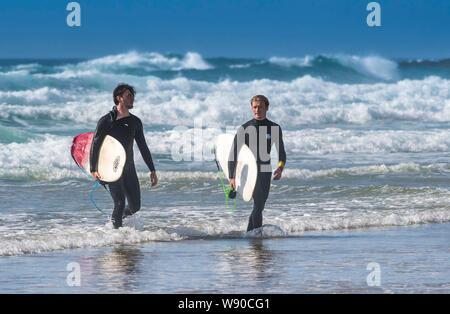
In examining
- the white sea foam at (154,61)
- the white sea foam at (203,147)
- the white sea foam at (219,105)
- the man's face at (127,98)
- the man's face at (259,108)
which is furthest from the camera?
the white sea foam at (154,61)

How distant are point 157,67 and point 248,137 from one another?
46.4m

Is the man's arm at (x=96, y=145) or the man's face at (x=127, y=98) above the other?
the man's face at (x=127, y=98)

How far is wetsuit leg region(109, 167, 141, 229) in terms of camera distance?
7.57 meters

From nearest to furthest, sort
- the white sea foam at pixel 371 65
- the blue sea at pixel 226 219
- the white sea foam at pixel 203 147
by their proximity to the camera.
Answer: the blue sea at pixel 226 219 < the white sea foam at pixel 203 147 < the white sea foam at pixel 371 65

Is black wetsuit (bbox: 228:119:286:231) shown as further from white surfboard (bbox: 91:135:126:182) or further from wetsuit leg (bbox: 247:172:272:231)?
white surfboard (bbox: 91:135:126:182)

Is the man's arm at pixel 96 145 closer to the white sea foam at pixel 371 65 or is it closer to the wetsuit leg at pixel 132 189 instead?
the wetsuit leg at pixel 132 189

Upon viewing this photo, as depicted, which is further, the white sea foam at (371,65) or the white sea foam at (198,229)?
the white sea foam at (371,65)

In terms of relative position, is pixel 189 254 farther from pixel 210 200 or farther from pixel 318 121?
pixel 318 121

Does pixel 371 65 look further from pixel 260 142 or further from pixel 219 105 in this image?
pixel 260 142

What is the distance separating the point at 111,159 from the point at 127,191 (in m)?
0.38

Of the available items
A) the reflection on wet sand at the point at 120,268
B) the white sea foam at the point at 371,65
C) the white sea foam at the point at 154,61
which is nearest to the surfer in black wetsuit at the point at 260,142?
the reflection on wet sand at the point at 120,268

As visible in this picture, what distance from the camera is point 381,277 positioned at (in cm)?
586

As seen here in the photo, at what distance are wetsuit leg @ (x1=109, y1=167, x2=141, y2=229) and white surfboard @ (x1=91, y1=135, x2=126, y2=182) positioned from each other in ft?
0.24

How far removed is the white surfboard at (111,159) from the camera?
7.46 m
